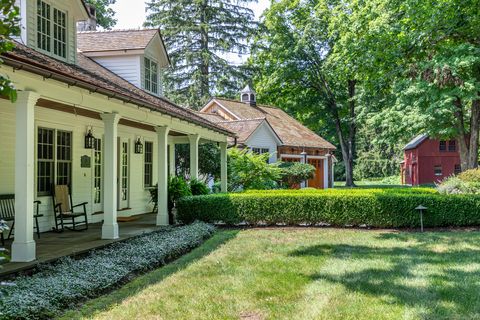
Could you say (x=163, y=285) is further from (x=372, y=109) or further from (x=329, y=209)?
(x=372, y=109)

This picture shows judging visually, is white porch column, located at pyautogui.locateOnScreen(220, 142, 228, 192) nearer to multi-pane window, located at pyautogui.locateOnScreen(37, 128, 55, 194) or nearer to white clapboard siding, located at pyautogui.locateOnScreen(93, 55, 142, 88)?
white clapboard siding, located at pyautogui.locateOnScreen(93, 55, 142, 88)

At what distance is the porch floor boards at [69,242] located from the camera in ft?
20.2

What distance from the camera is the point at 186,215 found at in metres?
12.5

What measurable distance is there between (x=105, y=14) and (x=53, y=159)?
82.5 feet

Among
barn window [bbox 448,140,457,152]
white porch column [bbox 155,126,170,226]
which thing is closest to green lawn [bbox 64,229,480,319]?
white porch column [bbox 155,126,170,226]

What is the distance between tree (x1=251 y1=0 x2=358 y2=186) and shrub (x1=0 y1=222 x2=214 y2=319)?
2382cm

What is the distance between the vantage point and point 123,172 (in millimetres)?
13531

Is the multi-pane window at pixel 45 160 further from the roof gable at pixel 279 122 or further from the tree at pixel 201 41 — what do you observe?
the tree at pixel 201 41

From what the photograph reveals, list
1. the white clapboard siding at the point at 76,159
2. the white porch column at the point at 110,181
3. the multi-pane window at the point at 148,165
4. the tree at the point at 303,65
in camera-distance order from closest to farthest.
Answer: the white porch column at the point at 110,181 < the white clapboard siding at the point at 76,159 < the multi-pane window at the point at 148,165 < the tree at the point at 303,65

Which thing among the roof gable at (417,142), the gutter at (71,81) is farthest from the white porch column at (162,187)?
the roof gable at (417,142)

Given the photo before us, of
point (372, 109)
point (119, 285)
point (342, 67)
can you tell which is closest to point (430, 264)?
point (119, 285)

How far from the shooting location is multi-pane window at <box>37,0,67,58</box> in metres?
9.59

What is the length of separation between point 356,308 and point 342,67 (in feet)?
60.4

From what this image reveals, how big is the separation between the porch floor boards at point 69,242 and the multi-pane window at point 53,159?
1.19 metres
